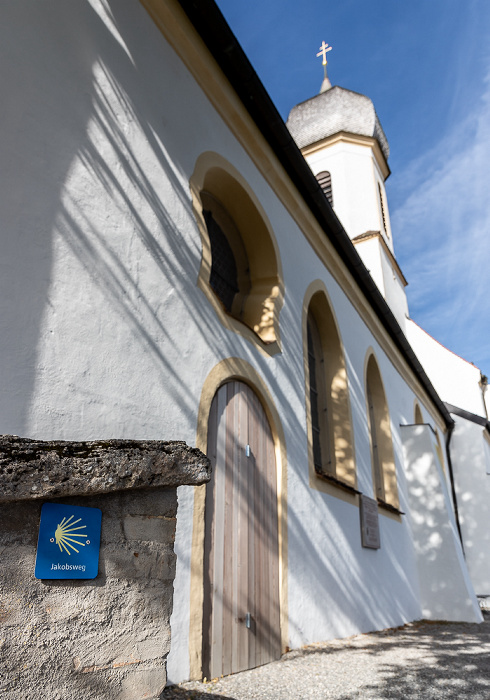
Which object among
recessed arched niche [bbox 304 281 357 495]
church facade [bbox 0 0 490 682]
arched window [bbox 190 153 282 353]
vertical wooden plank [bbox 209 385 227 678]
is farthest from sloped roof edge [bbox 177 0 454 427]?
vertical wooden plank [bbox 209 385 227 678]

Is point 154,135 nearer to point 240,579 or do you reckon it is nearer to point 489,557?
point 240,579

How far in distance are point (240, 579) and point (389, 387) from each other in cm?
736

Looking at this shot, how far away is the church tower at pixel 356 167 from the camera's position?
16391 millimetres

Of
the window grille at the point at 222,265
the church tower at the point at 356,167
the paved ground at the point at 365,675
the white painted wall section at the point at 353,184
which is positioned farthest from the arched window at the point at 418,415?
the window grille at the point at 222,265

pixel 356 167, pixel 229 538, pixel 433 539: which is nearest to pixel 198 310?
pixel 229 538

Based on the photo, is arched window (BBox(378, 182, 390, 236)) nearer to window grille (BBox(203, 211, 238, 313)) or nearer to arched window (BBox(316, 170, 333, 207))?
arched window (BBox(316, 170, 333, 207))

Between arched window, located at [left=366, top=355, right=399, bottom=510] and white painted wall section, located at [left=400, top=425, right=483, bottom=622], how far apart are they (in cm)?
101

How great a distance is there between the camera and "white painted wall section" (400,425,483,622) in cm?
962

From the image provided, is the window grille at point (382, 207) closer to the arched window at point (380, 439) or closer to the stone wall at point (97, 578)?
the arched window at point (380, 439)

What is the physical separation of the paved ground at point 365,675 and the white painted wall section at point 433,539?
11.5 ft

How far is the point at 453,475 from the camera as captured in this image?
17953 mm

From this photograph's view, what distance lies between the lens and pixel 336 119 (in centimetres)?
1794

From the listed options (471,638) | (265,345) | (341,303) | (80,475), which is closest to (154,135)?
(265,345)

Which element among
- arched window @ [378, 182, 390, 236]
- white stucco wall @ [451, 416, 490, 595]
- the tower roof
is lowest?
white stucco wall @ [451, 416, 490, 595]
